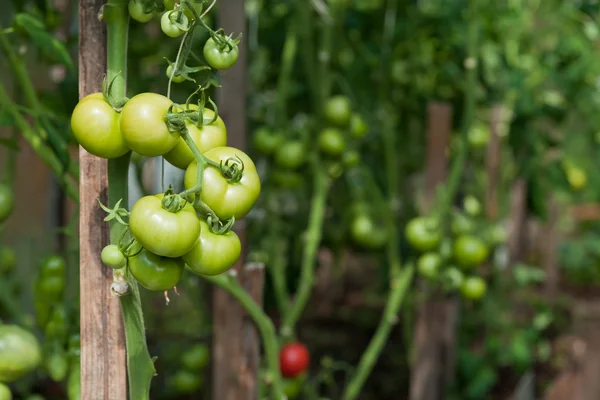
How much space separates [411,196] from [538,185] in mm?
559

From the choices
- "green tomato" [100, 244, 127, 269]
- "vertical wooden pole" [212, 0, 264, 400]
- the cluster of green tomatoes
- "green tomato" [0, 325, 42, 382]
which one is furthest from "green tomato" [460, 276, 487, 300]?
"green tomato" [100, 244, 127, 269]

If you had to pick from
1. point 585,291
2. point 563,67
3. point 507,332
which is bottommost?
point 585,291

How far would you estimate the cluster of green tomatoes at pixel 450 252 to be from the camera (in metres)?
1.86

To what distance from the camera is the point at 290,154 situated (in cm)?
184

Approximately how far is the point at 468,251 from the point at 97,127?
134 cm

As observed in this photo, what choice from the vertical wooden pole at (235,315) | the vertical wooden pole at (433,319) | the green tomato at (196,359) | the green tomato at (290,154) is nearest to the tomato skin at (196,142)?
the vertical wooden pole at (235,315)

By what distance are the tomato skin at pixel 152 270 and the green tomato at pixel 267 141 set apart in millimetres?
1162

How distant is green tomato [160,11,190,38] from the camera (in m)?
0.71

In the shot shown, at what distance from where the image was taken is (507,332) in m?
2.69

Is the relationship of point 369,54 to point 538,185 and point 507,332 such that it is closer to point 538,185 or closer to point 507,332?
point 538,185

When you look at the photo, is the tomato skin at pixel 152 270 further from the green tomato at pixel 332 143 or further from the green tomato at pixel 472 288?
the green tomato at pixel 472 288

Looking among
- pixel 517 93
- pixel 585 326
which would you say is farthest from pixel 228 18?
pixel 585 326

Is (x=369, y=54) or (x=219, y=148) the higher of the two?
(x=369, y=54)

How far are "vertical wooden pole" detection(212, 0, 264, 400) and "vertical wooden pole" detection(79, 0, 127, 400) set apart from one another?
655 millimetres
